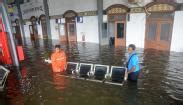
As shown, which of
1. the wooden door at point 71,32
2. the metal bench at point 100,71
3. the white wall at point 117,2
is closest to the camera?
the metal bench at point 100,71

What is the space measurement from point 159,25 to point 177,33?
148cm

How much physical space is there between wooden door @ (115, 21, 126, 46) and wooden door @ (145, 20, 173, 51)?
231cm

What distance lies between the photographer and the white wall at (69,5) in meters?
17.1

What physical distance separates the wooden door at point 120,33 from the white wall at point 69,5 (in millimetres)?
3260

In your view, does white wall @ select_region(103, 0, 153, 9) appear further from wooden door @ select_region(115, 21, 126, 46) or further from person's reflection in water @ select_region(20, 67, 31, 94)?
person's reflection in water @ select_region(20, 67, 31, 94)

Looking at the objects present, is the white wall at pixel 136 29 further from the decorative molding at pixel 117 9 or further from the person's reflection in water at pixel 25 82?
the person's reflection in water at pixel 25 82

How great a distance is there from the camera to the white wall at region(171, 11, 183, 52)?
11375 millimetres

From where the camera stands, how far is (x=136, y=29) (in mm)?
14125

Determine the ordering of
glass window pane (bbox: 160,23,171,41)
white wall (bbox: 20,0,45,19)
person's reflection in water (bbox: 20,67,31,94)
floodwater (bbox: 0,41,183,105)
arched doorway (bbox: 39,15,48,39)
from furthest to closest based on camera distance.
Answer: arched doorway (bbox: 39,15,48,39) → white wall (bbox: 20,0,45,19) → glass window pane (bbox: 160,23,171,41) → person's reflection in water (bbox: 20,67,31,94) → floodwater (bbox: 0,41,183,105)

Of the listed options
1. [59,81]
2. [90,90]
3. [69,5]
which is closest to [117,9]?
[69,5]

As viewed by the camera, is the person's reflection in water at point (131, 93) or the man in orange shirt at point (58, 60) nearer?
the person's reflection in water at point (131, 93)

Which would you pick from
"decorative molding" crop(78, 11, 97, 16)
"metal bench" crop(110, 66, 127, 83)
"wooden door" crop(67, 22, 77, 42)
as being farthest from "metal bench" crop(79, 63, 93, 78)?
"wooden door" crop(67, 22, 77, 42)

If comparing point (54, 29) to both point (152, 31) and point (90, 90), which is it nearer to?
point (152, 31)

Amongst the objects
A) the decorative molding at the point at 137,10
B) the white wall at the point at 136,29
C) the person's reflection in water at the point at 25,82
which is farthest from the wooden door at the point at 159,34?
the person's reflection in water at the point at 25,82
